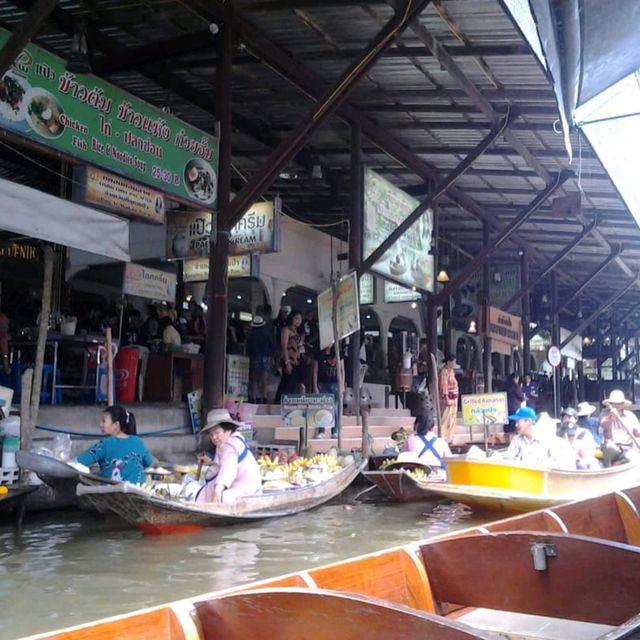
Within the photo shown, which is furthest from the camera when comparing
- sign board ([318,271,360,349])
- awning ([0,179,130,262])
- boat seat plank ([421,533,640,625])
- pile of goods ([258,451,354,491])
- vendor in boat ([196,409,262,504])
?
sign board ([318,271,360,349])

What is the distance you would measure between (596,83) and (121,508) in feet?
16.7

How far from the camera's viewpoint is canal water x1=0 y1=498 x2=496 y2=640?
5.03 metres

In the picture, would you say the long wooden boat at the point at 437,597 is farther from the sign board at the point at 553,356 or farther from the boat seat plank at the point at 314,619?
the sign board at the point at 553,356

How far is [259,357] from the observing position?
42.7 ft

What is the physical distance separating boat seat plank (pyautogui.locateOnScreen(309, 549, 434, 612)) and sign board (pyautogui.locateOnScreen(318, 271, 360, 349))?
26.9 feet

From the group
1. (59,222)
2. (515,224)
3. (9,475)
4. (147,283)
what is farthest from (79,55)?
(515,224)

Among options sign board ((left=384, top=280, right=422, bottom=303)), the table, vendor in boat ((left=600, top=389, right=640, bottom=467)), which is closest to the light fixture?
the table

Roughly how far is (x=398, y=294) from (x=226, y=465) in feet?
30.5

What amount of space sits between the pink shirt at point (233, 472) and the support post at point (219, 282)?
2.02 m

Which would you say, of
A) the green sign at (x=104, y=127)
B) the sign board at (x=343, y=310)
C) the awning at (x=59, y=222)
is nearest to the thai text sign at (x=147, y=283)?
the green sign at (x=104, y=127)

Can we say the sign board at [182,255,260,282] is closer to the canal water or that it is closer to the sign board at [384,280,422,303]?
the sign board at [384,280,422,303]

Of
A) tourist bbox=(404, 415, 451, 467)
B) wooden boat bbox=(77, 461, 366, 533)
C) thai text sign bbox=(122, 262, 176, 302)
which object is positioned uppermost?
thai text sign bbox=(122, 262, 176, 302)

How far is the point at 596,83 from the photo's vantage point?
5.19 m

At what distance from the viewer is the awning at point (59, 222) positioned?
750cm
